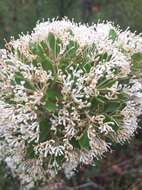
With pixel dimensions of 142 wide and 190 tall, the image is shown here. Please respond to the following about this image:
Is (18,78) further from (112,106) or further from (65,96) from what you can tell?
(112,106)

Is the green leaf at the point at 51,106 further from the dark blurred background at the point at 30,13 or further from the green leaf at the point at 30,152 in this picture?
the dark blurred background at the point at 30,13

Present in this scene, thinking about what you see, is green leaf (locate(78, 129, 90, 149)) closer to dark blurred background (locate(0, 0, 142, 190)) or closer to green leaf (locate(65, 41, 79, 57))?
green leaf (locate(65, 41, 79, 57))

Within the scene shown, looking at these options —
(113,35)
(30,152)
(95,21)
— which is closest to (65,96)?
(30,152)

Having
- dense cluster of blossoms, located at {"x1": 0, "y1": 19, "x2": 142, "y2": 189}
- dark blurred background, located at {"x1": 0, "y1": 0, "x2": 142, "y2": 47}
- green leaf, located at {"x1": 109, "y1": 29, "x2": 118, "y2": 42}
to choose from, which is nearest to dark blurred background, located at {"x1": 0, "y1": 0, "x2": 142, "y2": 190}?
dark blurred background, located at {"x1": 0, "y1": 0, "x2": 142, "y2": 47}

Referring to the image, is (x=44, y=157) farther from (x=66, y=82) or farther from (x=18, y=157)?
(x=66, y=82)

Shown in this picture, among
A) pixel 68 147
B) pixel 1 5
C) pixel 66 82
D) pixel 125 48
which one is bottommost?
pixel 68 147

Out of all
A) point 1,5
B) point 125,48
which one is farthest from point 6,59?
point 1,5

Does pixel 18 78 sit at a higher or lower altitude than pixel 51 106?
higher
